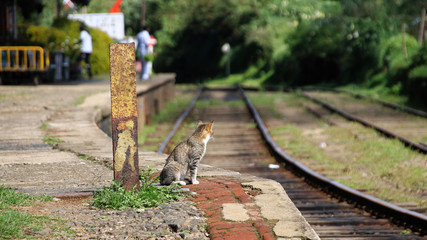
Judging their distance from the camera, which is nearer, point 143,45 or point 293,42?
point 143,45

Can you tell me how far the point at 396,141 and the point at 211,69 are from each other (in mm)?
41588

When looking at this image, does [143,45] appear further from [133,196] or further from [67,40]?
[133,196]

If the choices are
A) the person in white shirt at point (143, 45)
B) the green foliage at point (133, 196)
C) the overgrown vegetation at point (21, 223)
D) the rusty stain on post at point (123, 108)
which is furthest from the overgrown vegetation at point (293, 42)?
the overgrown vegetation at point (21, 223)

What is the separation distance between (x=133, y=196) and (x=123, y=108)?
0.67 meters

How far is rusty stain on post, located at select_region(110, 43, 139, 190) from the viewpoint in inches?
199

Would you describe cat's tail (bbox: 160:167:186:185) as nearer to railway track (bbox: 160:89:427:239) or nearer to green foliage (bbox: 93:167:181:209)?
green foliage (bbox: 93:167:181:209)

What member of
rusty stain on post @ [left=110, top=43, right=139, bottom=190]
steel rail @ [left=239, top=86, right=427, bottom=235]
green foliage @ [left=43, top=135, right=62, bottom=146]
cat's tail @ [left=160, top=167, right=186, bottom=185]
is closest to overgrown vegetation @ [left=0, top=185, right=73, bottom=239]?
rusty stain on post @ [left=110, top=43, right=139, bottom=190]

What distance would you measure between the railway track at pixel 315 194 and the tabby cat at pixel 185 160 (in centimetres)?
156

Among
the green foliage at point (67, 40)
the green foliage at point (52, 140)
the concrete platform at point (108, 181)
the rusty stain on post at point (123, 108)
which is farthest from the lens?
the green foliage at point (67, 40)

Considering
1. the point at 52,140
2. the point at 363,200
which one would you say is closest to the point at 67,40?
the point at 52,140

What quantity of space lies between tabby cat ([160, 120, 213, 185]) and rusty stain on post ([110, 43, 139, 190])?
0.40m

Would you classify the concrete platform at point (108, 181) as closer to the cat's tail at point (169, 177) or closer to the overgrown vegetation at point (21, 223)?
the cat's tail at point (169, 177)

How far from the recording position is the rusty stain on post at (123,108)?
5051mm

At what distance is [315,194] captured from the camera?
806 cm
